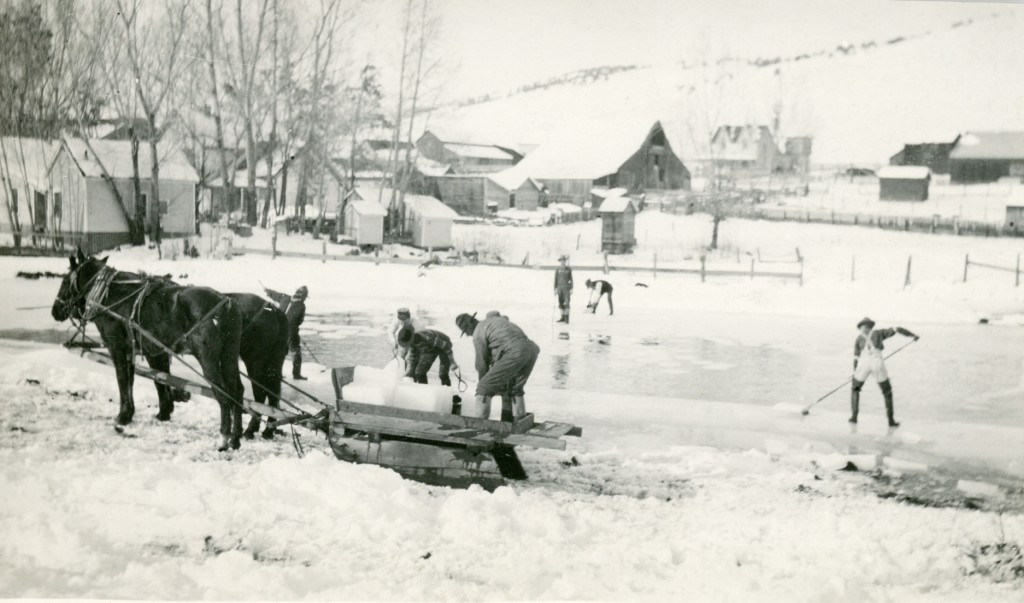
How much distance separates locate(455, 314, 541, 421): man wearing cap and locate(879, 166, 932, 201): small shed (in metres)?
2.25

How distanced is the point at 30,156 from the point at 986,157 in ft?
17.4

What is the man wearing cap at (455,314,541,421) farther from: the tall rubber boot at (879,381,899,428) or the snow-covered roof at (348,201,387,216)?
the tall rubber boot at (879,381,899,428)

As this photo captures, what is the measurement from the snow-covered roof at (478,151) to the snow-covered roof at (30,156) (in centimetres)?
227

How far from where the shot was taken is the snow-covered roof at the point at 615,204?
16.2ft

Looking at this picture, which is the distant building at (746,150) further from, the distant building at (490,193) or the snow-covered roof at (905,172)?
the distant building at (490,193)

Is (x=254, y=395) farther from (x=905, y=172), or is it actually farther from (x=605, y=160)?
(x=905, y=172)

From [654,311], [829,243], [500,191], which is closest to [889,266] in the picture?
[829,243]

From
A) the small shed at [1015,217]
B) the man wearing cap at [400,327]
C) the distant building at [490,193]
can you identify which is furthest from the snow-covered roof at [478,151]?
the small shed at [1015,217]

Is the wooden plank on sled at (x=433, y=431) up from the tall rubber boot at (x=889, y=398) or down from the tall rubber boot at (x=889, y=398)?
down

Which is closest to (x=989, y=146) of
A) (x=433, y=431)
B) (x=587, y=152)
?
(x=587, y=152)

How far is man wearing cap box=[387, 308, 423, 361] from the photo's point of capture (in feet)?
14.7

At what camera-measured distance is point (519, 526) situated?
3512 millimetres

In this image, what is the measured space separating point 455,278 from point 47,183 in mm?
2393

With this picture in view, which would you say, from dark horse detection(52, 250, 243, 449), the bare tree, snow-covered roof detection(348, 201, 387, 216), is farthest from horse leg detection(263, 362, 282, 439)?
the bare tree
